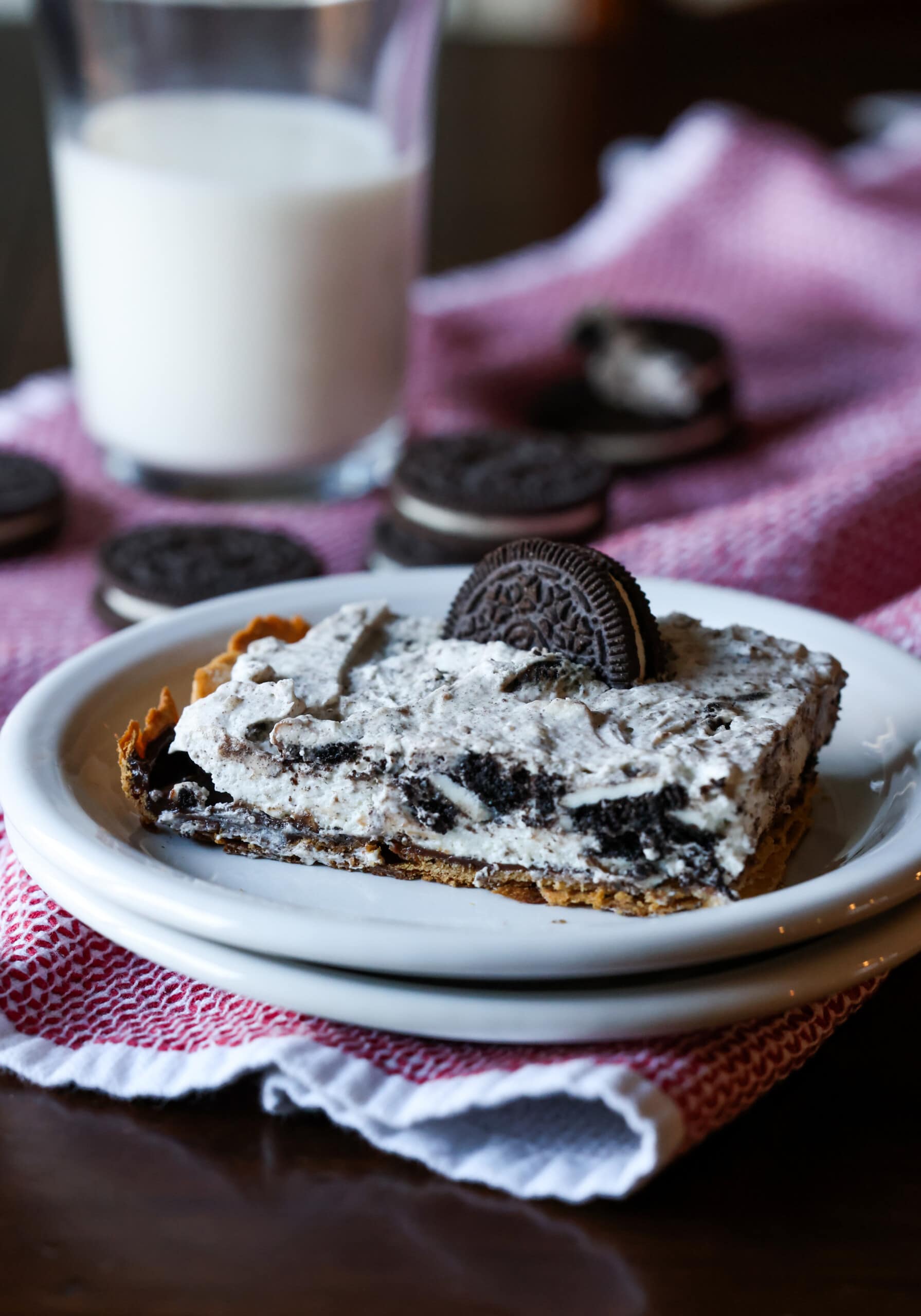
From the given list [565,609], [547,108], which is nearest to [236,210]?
[565,609]

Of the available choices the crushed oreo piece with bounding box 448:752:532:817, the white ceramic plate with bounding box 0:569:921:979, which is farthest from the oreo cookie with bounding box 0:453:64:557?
the crushed oreo piece with bounding box 448:752:532:817

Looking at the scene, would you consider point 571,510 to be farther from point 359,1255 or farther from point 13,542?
point 359,1255

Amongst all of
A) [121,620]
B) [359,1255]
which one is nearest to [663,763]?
[359,1255]

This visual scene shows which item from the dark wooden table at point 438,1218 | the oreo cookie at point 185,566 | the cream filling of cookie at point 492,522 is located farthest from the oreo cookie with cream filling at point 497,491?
the dark wooden table at point 438,1218

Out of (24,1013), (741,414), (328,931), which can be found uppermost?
(328,931)

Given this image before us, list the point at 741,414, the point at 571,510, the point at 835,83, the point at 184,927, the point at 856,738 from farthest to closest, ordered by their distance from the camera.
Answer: the point at 835,83
the point at 741,414
the point at 571,510
the point at 856,738
the point at 184,927

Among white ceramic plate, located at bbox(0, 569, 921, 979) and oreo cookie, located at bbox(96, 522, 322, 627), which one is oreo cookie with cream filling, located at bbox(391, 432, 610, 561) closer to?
oreo cookie, located at bbox(96, 522, 322, 627)

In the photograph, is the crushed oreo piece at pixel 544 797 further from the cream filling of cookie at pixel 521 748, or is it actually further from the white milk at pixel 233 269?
the white milk at pixel 233 269
